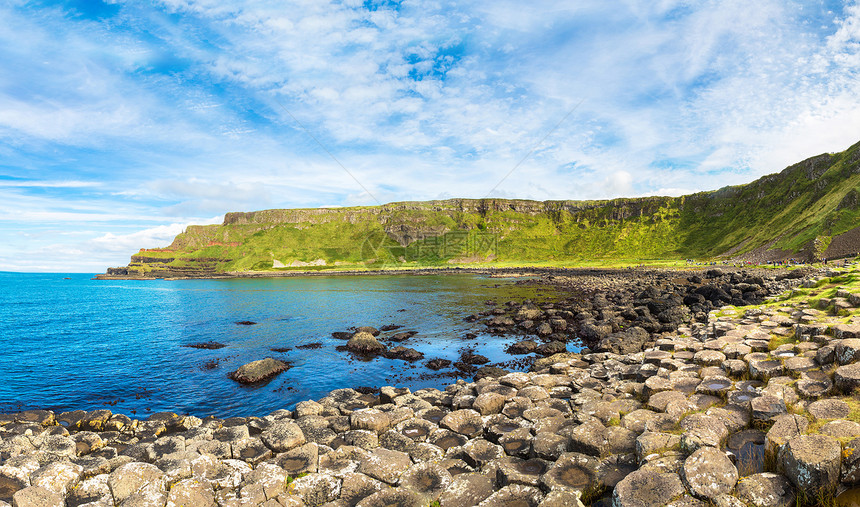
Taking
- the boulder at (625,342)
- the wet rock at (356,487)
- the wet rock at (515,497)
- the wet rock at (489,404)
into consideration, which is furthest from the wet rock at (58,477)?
the boulder at (625,342)

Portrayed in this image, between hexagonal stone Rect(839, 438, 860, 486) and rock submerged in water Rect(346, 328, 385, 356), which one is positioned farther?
rock submerged in water Rect(346, 328, 385, 356)

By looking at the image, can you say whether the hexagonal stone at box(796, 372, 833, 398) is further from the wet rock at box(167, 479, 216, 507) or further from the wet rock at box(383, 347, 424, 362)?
the wet rock at box(383, 347, 424, 362)

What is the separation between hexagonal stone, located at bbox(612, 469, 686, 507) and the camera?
19.8 ft

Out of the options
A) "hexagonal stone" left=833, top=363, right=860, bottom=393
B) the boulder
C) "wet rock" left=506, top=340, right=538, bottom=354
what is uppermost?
"hexagonal stone" left=833, top=363, right=860, bottom=393

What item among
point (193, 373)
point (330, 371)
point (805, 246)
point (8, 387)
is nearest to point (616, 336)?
point (330, 371)

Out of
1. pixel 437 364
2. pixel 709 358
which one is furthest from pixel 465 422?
pixel 437 364

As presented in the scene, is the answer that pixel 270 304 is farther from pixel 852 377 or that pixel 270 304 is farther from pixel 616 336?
pixel 852 377

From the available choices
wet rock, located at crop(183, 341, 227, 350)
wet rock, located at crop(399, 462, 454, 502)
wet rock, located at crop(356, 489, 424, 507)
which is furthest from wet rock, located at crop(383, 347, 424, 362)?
wet rock, located at crop(356, 489, 424, 507)

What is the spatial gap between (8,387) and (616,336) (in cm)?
4240

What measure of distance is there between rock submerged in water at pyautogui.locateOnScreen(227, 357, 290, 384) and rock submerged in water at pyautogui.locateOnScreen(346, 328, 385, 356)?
6.24 meters

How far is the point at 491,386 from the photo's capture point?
16.3 m

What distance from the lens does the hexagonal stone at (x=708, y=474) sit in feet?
19.6

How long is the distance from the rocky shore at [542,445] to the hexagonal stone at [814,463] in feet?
0.09

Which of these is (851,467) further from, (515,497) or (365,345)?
(365,345)
